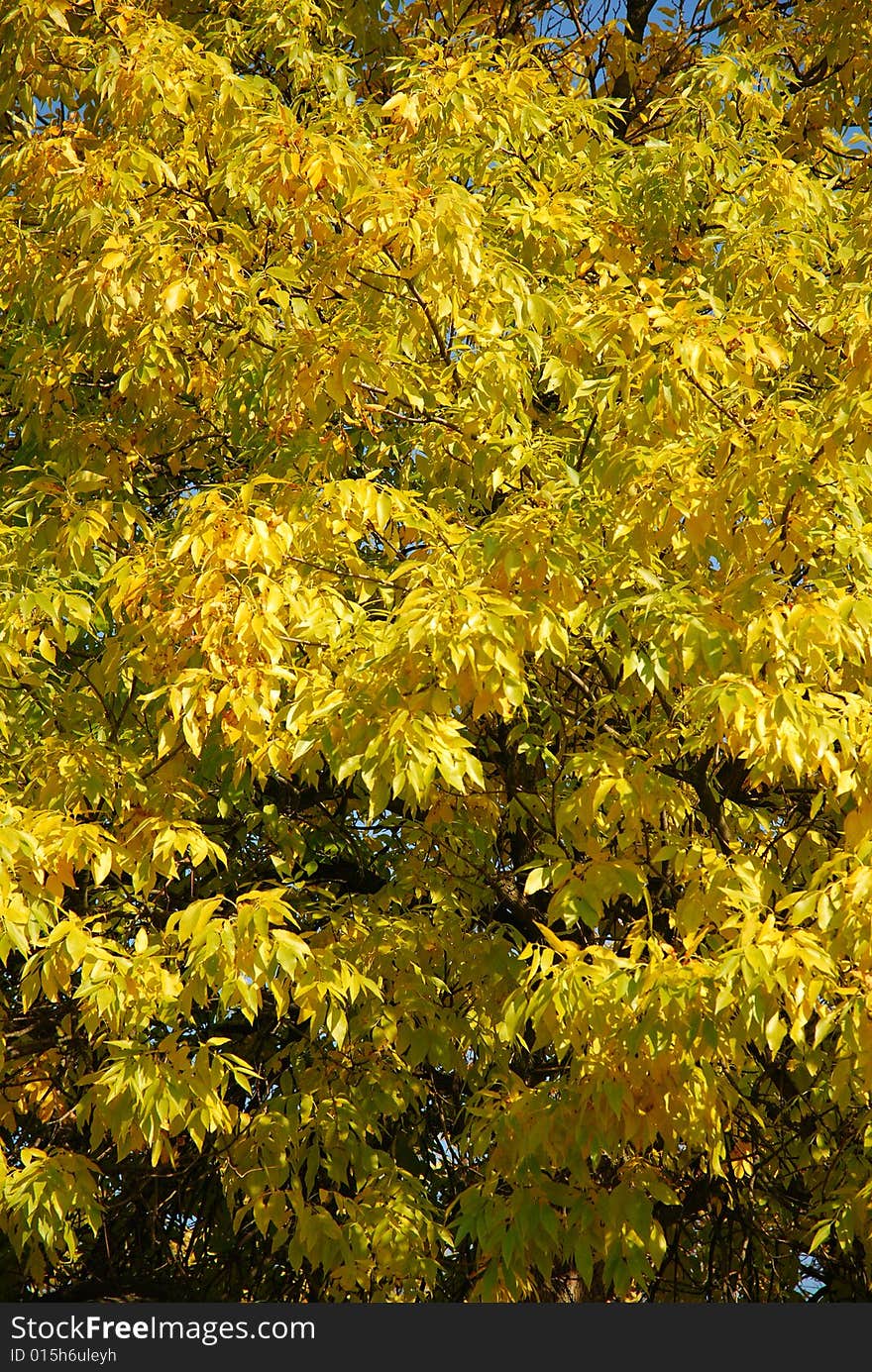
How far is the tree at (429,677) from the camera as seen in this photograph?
3537mm

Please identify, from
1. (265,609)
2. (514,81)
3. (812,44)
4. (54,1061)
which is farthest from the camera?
(812,44)

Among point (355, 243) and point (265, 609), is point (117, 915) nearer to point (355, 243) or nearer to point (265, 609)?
point (265, 609)

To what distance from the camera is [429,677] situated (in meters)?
3.53

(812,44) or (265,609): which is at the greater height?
(812,44)

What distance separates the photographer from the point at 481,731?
4.48 m

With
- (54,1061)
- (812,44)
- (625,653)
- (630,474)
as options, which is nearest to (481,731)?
(625,653)

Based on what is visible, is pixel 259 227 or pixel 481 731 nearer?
pixel 481 731

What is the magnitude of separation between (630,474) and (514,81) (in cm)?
177

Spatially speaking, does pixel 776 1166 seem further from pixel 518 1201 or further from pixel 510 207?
pixel 510 207

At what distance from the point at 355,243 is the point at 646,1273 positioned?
318 cm

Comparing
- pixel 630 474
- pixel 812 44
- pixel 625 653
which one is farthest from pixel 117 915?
pixel 812 44

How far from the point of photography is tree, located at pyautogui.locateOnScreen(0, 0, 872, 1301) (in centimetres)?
354

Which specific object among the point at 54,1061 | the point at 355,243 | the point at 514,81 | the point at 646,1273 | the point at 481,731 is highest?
the point at 514,81

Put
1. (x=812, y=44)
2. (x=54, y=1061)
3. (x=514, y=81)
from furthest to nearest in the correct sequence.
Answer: (x=812, y=44) → (x=54, y=1061) → (x=514, y=81)
